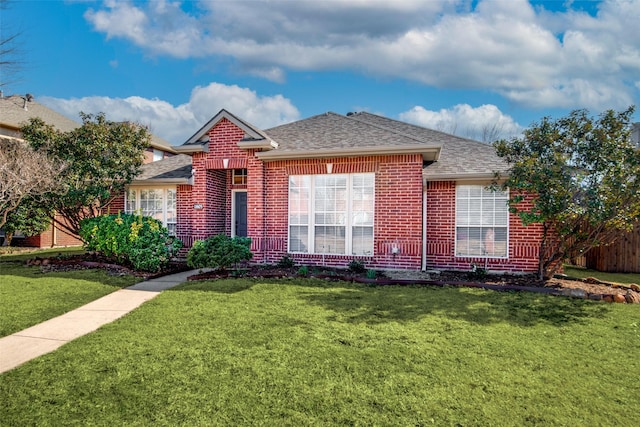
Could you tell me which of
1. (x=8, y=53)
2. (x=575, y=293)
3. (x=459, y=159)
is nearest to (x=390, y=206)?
(x=459, y=159)

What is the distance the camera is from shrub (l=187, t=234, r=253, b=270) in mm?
9047

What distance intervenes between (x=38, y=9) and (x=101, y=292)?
7734mm

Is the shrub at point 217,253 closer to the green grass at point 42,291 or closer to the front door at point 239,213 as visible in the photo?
the green grass at point 42,291

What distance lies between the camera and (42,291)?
7.79 metres

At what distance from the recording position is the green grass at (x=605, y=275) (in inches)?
399

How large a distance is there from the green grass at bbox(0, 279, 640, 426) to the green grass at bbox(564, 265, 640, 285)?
4440 mm

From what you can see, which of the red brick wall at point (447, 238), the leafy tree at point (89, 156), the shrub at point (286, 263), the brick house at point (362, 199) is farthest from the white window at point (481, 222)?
the leafy tree at point (89, 156)

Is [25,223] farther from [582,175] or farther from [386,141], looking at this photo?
[582,175]

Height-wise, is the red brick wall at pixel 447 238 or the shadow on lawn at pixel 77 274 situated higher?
the red brick wall at pixel 447 238

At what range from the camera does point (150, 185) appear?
12758mm

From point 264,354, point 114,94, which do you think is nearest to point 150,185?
point 114,94

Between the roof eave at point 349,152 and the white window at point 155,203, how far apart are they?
162 inches

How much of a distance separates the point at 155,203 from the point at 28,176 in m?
3.62

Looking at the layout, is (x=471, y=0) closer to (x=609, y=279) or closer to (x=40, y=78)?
(x=609, y=279)
